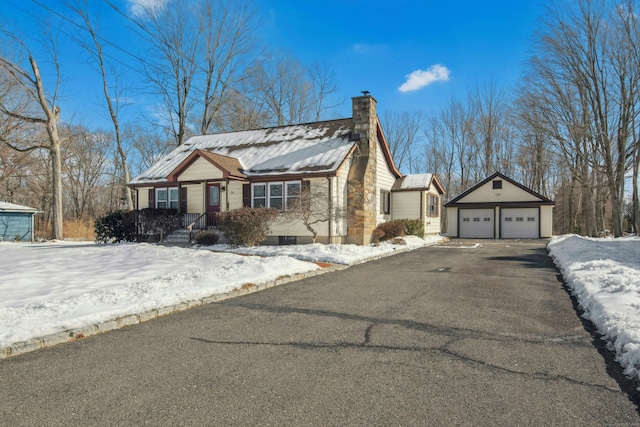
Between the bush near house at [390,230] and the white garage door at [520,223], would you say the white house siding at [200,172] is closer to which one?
the bush near house at [390,230]

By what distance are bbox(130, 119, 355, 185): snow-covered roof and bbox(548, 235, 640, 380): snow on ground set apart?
30.8 feet

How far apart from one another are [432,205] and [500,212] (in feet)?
20.1

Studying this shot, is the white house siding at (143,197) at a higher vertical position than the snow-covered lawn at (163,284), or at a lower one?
higher

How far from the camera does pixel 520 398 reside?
3.19 m

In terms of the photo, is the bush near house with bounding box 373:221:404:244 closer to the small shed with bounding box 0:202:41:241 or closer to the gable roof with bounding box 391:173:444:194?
the gable roof with bounding box 391:173:444:194

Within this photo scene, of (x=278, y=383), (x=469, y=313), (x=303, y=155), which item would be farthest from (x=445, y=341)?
(x=303, y=155)

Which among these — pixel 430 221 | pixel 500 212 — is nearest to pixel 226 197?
pixel 430 221

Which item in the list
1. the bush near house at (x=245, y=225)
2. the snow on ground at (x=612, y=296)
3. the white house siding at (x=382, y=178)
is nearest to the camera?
the snow on ground at (x=612, y=296)

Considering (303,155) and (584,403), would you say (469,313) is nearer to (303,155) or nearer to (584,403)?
(584,403)

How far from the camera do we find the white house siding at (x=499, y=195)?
27.9m

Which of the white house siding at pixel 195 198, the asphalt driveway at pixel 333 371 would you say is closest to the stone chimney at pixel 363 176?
the white house siding at pixel 195 198

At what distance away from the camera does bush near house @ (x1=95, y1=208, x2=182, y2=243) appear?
698 inches

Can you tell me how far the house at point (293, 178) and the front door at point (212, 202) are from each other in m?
0.05

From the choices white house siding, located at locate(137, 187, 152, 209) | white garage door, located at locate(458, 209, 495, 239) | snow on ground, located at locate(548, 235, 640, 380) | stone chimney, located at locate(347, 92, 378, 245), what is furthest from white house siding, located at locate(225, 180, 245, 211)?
white garage door, located at locate(458, 209, 495, 239)
